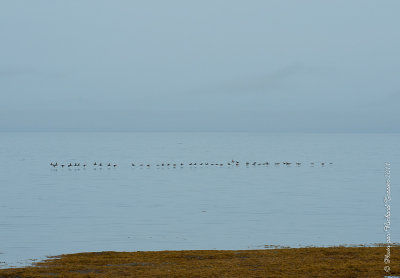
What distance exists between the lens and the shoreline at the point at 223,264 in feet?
70.9

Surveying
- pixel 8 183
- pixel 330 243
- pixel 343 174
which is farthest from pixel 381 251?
pixel 343 174

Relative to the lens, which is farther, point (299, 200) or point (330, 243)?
point (299, 200)

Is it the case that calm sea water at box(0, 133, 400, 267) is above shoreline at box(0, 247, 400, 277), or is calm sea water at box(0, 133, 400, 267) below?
above

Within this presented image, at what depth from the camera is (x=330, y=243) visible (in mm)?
36344

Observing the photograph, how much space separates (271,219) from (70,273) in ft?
94.3

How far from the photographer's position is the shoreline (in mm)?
21625

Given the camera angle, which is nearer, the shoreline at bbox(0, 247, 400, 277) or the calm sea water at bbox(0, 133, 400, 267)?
the shoreline at bbox(0, 247, 400, 277)

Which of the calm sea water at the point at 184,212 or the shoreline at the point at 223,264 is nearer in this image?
the shoreline at the point at 223,264

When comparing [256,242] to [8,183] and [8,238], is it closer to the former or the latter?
[8,238]

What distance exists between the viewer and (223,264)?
23.7 meters

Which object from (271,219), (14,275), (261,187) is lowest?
(14,275)

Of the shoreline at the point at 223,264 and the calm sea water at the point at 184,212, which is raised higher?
the calm sea water at the point at 184,212

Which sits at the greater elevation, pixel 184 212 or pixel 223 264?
pixel 184 212

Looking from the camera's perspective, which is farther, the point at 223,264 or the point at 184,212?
the point at 184,212
